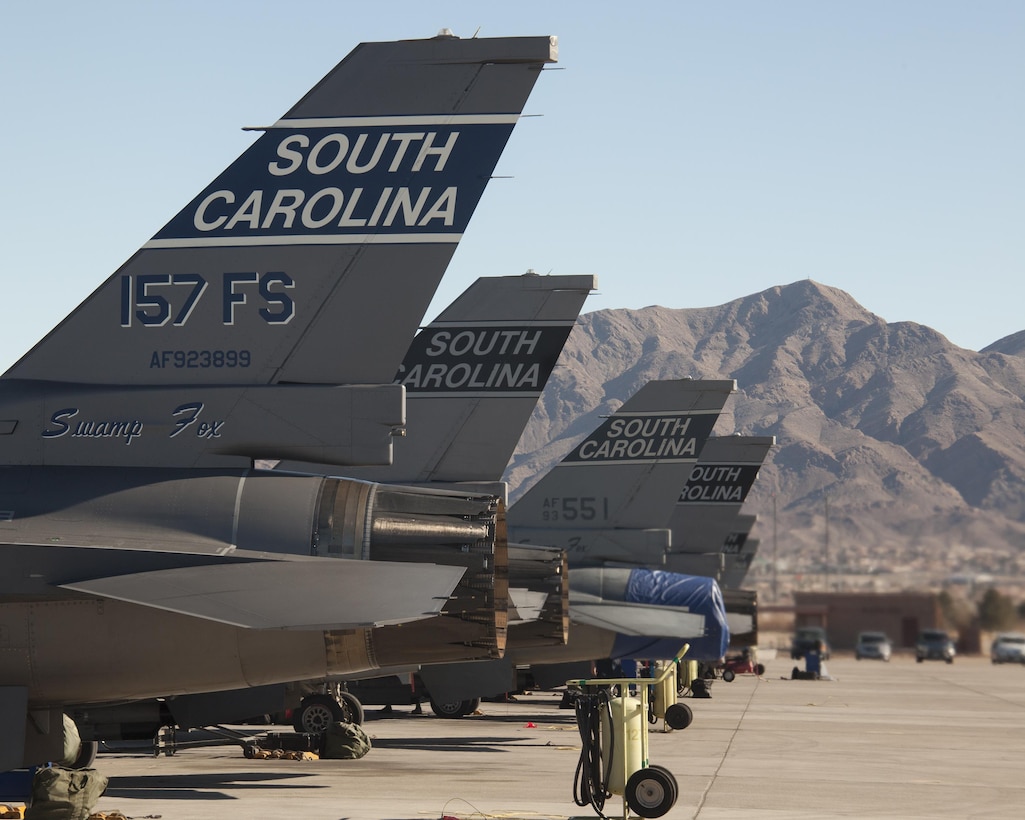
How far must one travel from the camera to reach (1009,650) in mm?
70312

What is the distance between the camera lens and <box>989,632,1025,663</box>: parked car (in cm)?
6962

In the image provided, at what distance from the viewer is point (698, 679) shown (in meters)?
40.7

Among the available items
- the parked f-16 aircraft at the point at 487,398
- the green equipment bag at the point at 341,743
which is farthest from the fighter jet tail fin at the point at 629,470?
the green equipment bag at the point at 341,743

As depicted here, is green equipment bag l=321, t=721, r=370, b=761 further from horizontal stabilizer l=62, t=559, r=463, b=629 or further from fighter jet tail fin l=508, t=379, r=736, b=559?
horizontal stabilizer l=62, t=559, r=463, b=629

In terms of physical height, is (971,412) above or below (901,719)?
above

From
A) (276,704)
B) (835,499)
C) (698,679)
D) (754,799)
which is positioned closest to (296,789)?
(276,704)

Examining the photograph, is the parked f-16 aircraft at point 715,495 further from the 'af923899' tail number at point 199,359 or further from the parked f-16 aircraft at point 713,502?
the 'af923899' tail number at point 199,359

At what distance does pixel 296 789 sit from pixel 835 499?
1141cm

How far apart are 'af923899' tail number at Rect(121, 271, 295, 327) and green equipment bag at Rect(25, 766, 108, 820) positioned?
398cm

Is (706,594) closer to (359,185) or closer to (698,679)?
(698,679)

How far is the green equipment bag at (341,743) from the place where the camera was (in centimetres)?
2077

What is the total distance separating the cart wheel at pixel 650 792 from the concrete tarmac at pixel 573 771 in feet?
3.53

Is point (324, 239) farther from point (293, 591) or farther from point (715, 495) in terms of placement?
point (715, 495)

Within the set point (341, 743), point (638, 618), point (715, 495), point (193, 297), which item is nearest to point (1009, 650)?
point (715, 495)
